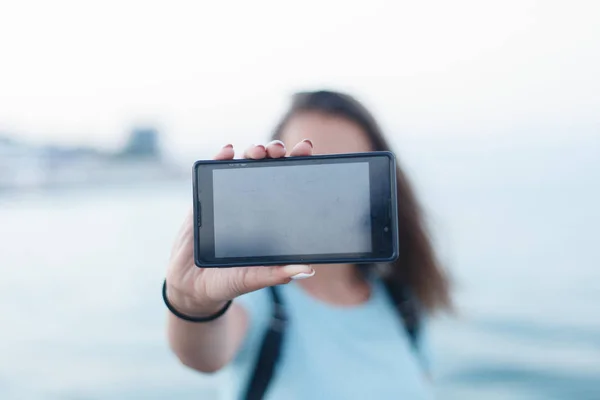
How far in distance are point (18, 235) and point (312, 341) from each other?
3.58 m

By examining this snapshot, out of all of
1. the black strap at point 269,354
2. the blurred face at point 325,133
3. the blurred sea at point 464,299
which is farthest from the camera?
the blurred sea at point 464,299

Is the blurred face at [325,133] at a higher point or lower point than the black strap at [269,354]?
higher

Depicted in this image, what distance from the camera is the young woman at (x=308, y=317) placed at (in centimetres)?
58

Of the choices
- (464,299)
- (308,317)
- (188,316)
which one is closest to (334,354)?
(308,317)

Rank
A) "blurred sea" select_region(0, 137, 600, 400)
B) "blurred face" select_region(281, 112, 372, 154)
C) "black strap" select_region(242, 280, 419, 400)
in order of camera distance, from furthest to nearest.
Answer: "blurred sea" select_region(0, 137, 600, 400) < "blurred face" select_region(281, 112, 372, 154) < "black strap" select_region(242, 280, 419, 400)

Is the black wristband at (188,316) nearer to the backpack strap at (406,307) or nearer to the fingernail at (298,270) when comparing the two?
the fingernail at (298,270)

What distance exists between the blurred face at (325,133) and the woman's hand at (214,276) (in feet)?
A: 0.47

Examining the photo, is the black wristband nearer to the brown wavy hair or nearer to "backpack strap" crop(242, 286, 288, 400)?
"backpack strap" crop(242, 286, 288, 400)

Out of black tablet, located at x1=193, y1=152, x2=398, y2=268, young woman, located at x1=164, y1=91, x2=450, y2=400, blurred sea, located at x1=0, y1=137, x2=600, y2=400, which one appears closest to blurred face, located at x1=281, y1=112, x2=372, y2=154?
young woman, located at x1=164, y1=91, x2=450, y2=400

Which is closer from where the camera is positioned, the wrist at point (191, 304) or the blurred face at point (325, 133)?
the wrist at point (191, 304)

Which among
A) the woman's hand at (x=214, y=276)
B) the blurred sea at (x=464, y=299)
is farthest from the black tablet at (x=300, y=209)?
the blurred sea at (x=464, y=299)

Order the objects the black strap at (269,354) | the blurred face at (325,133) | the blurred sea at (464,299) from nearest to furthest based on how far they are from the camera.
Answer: the black strap at (269,354)
the blurred face at (325,133)
the blurred sea at (464,299)

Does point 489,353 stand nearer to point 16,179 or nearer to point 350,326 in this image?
point 350,326

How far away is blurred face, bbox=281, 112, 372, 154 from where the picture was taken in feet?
2.31
